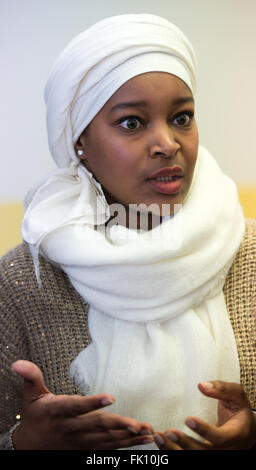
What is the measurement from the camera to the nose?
85 cm

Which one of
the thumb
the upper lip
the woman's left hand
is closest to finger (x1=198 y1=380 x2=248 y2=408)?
the woman's left hand

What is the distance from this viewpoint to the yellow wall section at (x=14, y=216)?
1195mm

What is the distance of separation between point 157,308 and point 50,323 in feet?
0.59

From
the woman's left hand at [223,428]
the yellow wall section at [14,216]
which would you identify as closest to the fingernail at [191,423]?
the woman's left hand at [223,428]

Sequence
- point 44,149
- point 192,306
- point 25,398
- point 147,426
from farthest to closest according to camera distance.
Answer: point 44,149, point 192,306, point 25,398, point 147,426

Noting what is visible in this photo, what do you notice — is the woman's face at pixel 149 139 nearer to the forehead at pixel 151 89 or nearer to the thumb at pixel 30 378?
the forehead at pixel 151 89

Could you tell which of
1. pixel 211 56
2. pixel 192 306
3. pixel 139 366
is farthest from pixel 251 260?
pixel 211 56

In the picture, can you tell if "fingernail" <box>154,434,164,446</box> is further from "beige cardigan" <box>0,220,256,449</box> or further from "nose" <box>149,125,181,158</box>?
"nose" <box>149,125,181,158</box>

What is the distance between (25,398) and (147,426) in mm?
195

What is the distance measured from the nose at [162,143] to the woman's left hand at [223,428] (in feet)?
1.13

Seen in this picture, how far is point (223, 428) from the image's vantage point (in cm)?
74

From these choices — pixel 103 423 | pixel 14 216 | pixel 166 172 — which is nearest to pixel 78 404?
pixel 103 423

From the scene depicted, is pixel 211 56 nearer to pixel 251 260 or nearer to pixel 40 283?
pixel 251 260

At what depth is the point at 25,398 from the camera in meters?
0.78
